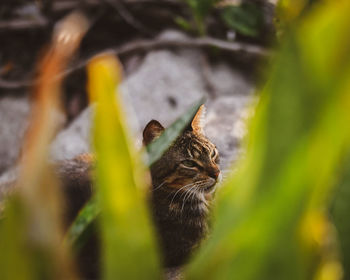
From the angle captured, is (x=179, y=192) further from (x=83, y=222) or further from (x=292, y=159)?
(x=292, y=159)

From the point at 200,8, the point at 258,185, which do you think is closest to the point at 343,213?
the point at 258,185

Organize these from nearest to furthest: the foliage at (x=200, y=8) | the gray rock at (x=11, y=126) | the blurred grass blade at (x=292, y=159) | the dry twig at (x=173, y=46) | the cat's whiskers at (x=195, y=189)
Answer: the blurred grass blade at (x=292, y=159) < the cat's whiskers at (x=195, y=189) < the gray rock at (x=11, y=126) < the foliage at (x=200, y=8) < the dry twig at (x=173, y=46)

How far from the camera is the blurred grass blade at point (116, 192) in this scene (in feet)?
1.51

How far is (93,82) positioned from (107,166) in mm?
76

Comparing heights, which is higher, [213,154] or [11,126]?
[213,154]

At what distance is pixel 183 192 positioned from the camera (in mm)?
1380

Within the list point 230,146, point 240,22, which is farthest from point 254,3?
point 230,146

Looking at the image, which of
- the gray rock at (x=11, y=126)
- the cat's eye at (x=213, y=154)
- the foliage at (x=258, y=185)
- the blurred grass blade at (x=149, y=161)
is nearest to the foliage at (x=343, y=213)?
the foliage at (x=258, y=185)

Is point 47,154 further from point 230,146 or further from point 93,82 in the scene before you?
point 230,146

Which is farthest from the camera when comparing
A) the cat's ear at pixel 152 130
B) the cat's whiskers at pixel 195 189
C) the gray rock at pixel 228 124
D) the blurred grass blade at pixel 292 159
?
the gray rock at pixel 228 124

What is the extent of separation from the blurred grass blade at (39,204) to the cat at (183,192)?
32.9 inches

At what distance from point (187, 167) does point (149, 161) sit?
749 mm

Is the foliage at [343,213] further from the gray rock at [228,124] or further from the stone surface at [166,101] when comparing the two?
the stone surface at [166,101]

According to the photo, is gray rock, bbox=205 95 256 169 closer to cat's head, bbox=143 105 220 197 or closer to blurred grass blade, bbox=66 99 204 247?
cat's head, bbox=143 105 220 197
